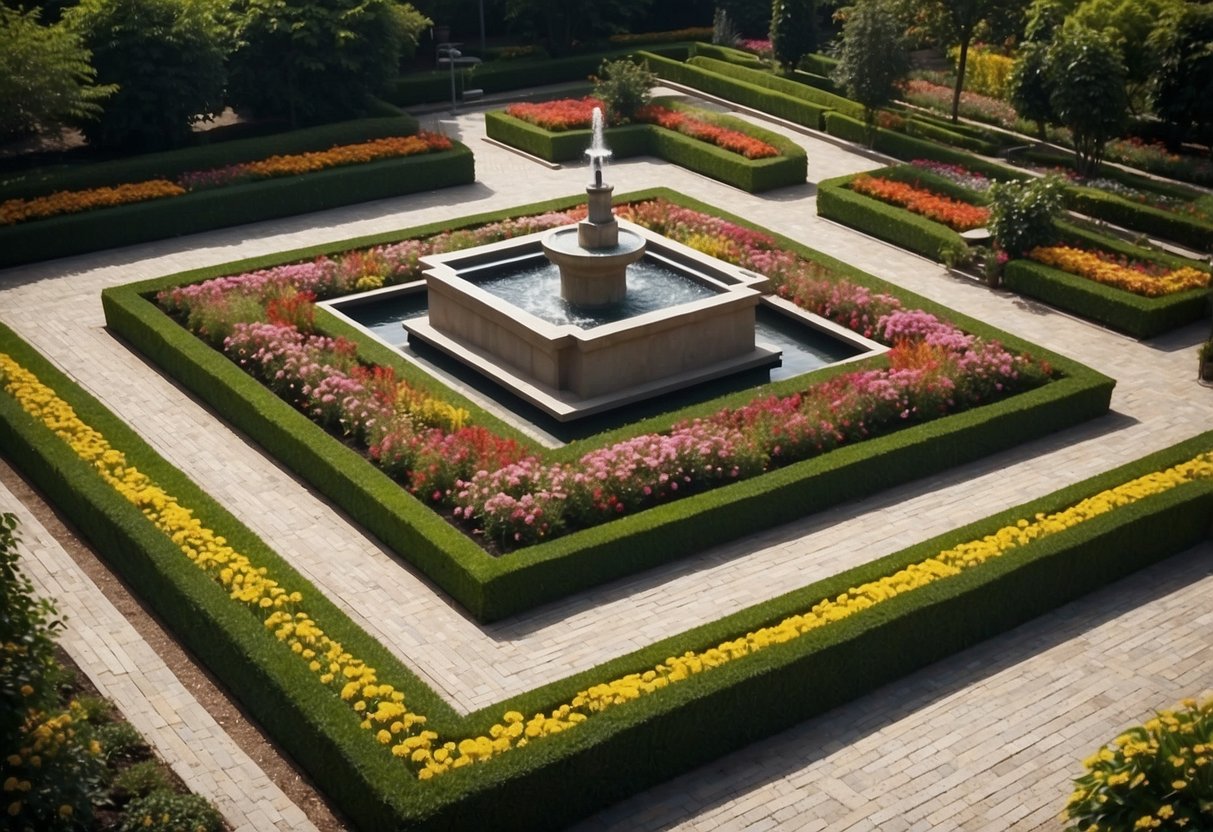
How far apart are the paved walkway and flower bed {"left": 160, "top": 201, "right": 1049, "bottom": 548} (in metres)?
1.03

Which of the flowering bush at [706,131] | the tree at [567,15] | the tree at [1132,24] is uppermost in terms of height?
the tree at [1132,24]

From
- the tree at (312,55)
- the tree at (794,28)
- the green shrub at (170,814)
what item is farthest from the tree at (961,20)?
the green shrub at (170,814)

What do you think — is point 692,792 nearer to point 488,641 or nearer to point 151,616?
point 488,641

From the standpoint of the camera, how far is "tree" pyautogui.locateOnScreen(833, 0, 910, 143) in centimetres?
3166

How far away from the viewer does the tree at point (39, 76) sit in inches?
1027

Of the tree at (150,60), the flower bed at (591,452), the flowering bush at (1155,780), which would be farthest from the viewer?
the tree at (150,60)

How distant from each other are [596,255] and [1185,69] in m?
17.6

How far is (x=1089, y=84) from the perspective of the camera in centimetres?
2836

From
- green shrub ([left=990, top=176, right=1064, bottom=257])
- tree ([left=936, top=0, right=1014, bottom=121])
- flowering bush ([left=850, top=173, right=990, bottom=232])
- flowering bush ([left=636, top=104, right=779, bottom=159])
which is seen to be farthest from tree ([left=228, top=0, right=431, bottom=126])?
green shrub ([left=990, top=176, right=1064, bottom=257])

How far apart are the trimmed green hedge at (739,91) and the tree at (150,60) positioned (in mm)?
13252

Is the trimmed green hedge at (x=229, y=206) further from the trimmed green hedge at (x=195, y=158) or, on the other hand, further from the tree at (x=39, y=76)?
the tree at (x=39, y=76)

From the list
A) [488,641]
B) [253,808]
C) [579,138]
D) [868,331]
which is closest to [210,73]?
[579,138]

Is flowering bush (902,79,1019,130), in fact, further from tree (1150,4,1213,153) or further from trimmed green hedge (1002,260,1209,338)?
trimmed green hedge (1002,260,1209,338)

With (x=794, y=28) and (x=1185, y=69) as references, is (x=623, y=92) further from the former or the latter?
(x=1185, y=69)
